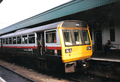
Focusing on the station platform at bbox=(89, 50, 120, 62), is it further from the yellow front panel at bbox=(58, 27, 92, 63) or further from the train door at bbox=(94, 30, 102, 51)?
the train door at bbox=(94, 30, 102, 51)

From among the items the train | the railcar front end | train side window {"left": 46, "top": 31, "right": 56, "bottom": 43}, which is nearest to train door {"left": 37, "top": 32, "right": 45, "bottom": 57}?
the train

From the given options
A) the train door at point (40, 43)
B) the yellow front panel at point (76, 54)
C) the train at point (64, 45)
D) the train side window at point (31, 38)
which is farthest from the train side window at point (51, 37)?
the train side window at point (31, 38)

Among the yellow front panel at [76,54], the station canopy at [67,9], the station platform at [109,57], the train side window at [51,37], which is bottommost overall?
the station platform at [109,57]

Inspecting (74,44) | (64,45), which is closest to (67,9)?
(74,44)

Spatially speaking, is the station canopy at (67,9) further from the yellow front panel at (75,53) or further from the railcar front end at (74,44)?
the yellow front panel at (75,53)

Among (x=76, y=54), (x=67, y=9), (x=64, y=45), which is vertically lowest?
(x=76, y=54)

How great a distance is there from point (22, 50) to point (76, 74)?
16.7 feet

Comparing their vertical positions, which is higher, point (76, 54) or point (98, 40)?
point (98, 40)

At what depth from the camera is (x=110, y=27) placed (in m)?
11.8

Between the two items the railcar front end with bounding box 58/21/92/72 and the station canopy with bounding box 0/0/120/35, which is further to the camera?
the station canopy with bounding box 0/0/120/35

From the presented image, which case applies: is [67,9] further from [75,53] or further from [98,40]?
[98,40]

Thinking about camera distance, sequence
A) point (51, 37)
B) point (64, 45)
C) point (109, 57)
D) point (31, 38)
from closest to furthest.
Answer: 1. point (64, 45)
2. point (51, 37)
3. point (31, 38)
4. point (109, 57)

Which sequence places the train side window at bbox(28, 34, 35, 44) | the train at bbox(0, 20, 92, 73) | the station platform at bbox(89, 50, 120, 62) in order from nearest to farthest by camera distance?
the train at bbox(0, 20, 92, 73), the station platform at bbox(89, 50, 120, 62), the train side window at bbox(28, 34, 35, 44)

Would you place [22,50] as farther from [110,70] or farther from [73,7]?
[110,70]
